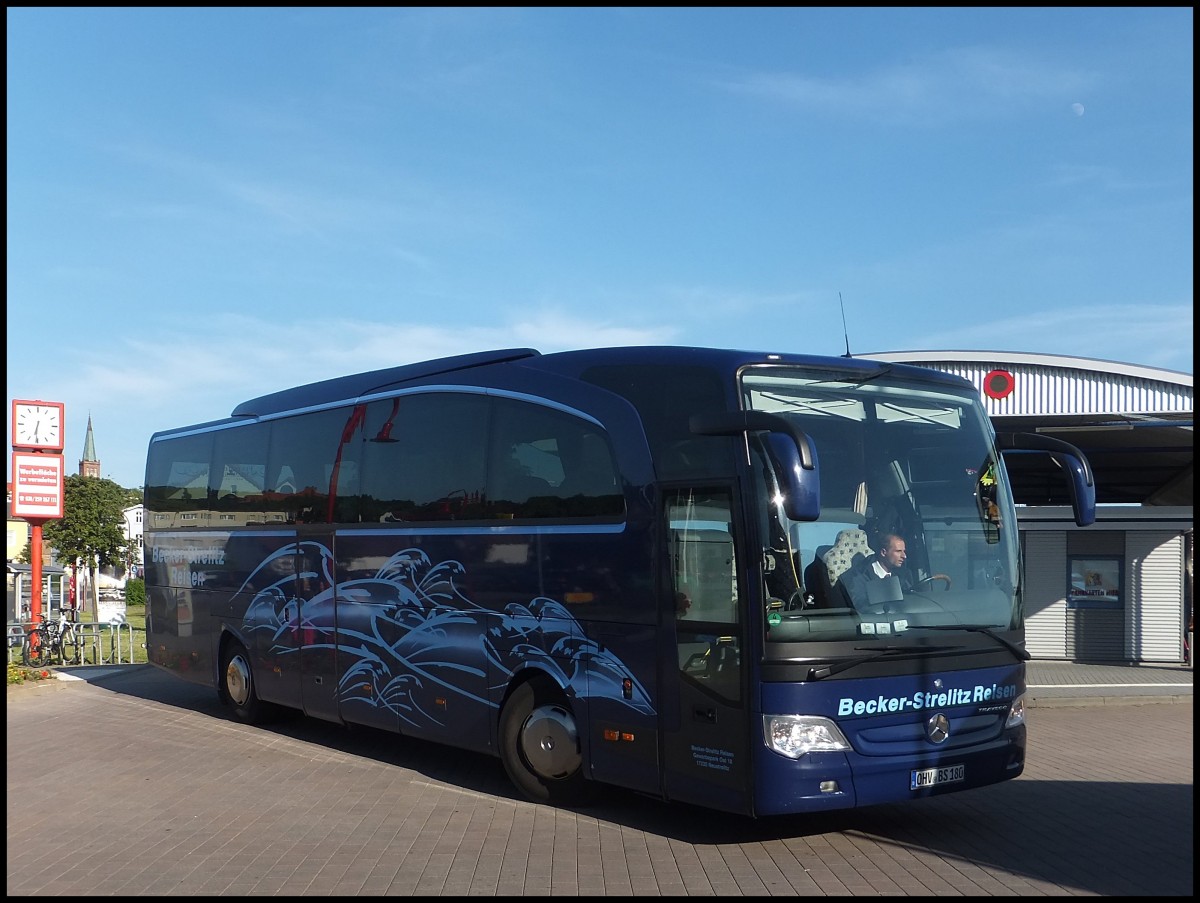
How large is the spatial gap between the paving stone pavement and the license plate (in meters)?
0.40

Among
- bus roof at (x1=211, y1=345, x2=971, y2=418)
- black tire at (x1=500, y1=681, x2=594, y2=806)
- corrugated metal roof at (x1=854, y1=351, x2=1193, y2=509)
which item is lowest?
black tire at (x1=500, y1=681, x2=594, y2=806)

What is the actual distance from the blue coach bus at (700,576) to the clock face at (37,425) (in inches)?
516

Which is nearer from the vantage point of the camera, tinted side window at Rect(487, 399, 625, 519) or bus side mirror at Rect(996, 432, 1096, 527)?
bus side mirror at Rect(996, 432, 1096, 527)

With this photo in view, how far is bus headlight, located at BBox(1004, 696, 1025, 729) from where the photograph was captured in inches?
335

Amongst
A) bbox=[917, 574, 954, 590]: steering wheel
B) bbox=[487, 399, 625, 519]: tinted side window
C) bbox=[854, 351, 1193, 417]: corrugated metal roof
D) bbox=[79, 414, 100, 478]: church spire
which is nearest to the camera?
bbox=[917, 574, 954, 590]: steering wheel

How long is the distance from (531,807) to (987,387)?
14113mm

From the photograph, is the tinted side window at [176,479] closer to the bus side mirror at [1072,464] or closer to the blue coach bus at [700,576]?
the blue coach bus at [700,576]

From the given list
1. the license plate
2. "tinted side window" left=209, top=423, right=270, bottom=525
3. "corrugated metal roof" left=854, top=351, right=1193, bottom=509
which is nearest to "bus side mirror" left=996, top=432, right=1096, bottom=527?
the license plate

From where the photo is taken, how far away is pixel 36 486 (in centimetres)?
2228

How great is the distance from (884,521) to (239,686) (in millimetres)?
9265

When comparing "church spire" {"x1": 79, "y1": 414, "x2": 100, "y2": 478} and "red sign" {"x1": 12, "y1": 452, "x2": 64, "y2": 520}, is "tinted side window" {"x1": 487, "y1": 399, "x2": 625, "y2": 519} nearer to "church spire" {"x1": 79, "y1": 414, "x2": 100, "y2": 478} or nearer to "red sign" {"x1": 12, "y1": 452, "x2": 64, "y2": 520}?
"red sign" {"x1": 12, "y1": 452, "x2": 64, "y2": 520}

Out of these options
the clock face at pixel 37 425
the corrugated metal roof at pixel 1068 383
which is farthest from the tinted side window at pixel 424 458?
the clock face at pixel 37 425

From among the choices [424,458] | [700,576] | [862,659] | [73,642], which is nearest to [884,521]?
[862,659]

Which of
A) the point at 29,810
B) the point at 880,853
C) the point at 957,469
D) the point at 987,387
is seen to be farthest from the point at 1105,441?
the point at 29,810
